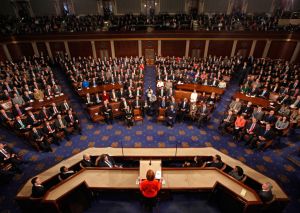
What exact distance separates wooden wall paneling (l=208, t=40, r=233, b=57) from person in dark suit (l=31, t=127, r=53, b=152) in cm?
1407

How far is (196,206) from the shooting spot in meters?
4.70

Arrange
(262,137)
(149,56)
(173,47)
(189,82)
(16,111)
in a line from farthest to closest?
(149,56) < (173,47) < (189,82) < (16,111) < (262,137)

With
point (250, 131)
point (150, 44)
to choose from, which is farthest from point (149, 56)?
point (250, 131)

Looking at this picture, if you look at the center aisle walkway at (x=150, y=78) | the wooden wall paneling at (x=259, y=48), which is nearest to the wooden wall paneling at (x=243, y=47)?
the wooden wall paneling at (x=259, y=48)

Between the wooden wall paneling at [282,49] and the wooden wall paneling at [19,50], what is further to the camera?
the wooden wall paneling at [19,50]

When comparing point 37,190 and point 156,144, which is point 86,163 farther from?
point 156,144

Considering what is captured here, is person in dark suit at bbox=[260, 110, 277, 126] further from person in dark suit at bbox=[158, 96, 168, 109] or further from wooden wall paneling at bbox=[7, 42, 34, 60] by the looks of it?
wooden wall paneling at bbox=[7, 42, 34, 60]

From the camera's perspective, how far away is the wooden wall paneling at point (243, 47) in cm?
1500

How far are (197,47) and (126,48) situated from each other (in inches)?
240

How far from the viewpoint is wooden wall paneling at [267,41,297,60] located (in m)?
13.9

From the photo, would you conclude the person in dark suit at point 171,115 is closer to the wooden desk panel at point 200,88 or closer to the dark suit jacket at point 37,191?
the wooden desk panel at point 200,88

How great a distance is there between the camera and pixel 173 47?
1591 centimetres

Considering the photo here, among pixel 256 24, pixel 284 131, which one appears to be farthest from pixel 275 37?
pixel 284 131

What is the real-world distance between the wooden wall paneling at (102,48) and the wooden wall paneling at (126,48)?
2.23 ft
